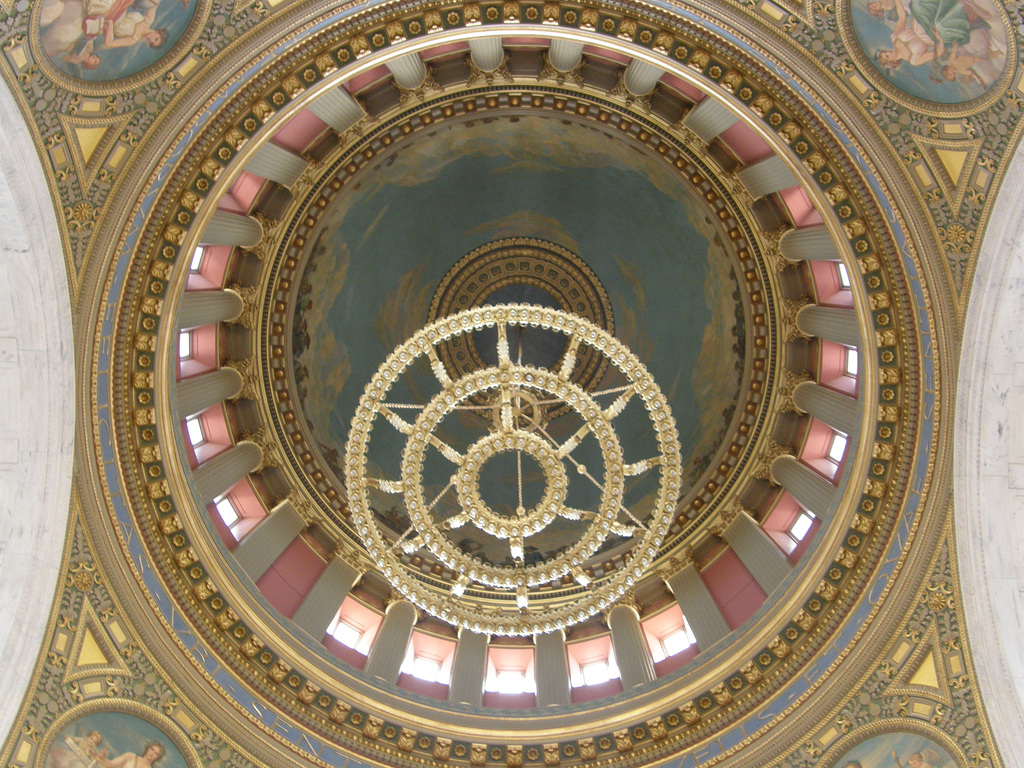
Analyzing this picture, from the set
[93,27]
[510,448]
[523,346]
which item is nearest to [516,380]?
[510,448]

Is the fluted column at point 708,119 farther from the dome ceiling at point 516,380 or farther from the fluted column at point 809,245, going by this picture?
the fluted column at point 809,245

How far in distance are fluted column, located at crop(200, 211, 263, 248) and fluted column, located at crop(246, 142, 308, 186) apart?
883 millimetres

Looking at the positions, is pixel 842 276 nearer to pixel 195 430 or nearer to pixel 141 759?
pixel 195 430

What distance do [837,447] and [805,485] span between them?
0.87m

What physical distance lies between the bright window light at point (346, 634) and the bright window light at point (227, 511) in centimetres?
270

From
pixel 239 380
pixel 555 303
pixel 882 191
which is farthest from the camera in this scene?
pixel 555 303

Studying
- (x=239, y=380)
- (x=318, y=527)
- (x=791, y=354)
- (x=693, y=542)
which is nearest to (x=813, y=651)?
(x=693, y=542)

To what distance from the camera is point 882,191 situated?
11414 mm

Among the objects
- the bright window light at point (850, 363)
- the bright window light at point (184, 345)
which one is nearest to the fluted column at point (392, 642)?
the bright window light at point (184, 345)

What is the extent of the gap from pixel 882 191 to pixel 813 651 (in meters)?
6.64

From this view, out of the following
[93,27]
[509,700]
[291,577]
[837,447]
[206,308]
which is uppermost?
[93,27]

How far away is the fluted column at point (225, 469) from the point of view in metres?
14.4

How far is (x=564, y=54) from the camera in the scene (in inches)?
562

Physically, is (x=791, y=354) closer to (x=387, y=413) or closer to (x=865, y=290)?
(x=865, y=290)
